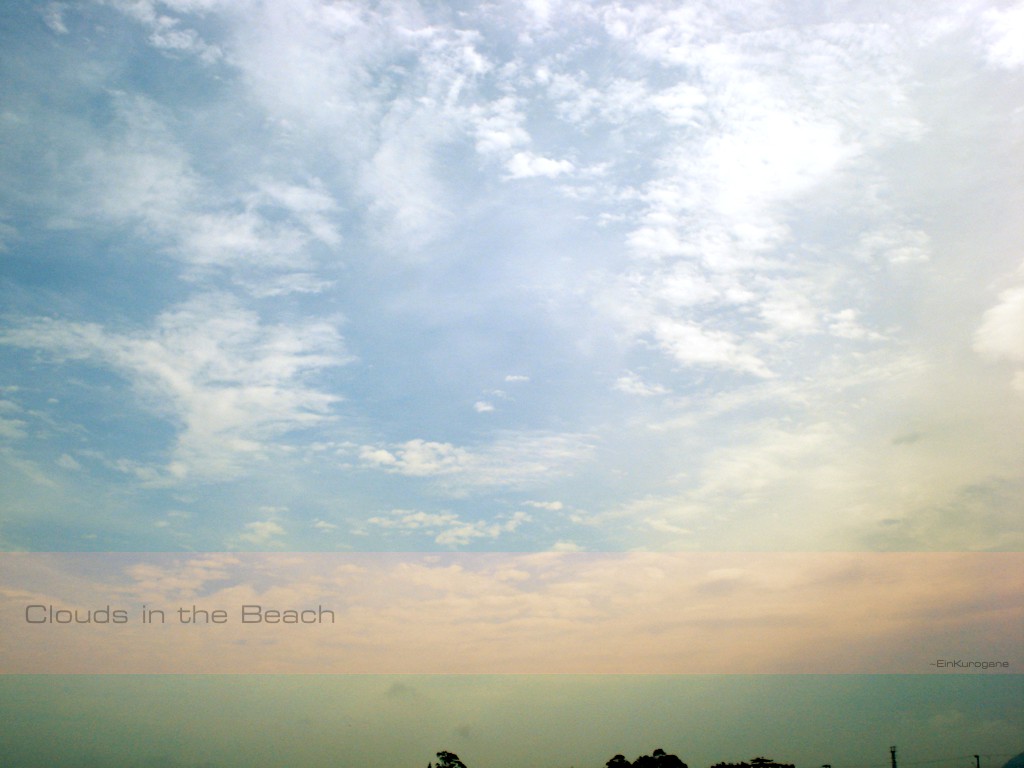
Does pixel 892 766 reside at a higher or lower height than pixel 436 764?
lower

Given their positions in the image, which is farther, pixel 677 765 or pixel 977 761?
pixel 977 761

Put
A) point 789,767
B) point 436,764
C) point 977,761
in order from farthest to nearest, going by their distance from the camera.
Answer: point 977,761, point 789,767, point 436,764

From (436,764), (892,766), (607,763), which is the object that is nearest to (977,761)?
(892,766)

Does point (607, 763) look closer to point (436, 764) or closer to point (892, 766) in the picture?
point (436, 764)

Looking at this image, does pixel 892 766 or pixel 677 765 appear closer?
pixel 677 765

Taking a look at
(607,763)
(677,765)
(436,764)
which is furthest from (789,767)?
(436,764)

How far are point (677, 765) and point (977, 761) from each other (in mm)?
46633

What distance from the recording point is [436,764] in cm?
8175

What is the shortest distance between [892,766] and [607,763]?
4355cm

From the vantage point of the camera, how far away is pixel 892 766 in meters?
103

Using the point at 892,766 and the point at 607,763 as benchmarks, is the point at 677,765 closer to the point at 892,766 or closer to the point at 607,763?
the point at 607,763

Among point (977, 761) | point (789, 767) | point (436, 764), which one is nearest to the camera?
point (436, 764)

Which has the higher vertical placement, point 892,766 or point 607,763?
point 607,763

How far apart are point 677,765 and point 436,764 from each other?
2612cm
